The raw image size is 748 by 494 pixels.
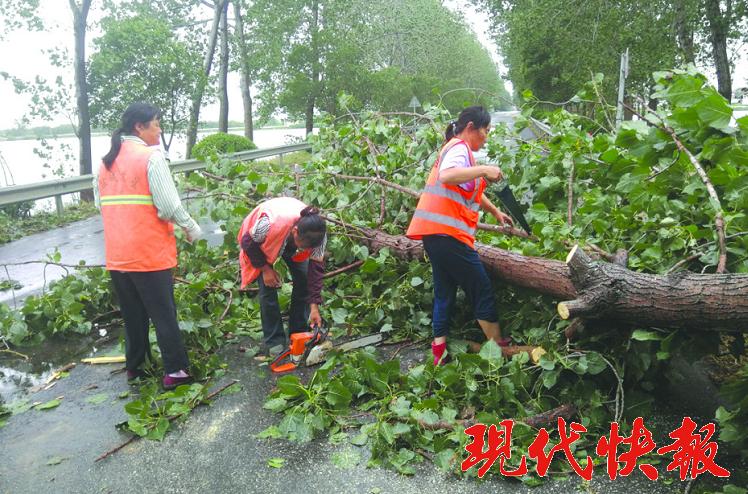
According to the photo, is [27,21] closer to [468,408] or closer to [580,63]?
[580,63]

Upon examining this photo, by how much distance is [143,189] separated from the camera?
3477mm

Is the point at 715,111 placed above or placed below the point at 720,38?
below

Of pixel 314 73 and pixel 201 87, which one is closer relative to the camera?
pixel 201 87

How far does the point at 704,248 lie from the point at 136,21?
52.2 ft

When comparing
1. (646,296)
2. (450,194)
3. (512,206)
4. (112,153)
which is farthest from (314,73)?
(646,296)

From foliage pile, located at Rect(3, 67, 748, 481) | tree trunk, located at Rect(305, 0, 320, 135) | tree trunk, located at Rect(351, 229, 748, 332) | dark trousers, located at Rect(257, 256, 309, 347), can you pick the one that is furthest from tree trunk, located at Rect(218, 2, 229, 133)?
tree trunk, located at Rect(351, 229, 748, 332)

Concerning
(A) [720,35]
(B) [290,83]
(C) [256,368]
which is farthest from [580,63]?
(C) [256,368]

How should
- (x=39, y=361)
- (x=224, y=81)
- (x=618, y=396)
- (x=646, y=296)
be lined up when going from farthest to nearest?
(x=224, y=81) → (x=39, y=361) → (x=618, y=396) → (x=646, y=296)

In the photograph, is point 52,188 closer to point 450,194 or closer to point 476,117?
point 450,194

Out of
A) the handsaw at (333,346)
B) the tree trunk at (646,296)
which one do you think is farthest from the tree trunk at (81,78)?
the tree trunk at (646,296)

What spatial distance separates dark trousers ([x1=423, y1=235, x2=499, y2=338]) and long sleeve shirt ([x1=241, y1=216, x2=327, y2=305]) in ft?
2.67

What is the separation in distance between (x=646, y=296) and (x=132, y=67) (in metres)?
15.5

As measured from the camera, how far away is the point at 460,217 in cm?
350

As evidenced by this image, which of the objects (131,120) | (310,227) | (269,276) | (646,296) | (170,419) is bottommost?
(170,419)
